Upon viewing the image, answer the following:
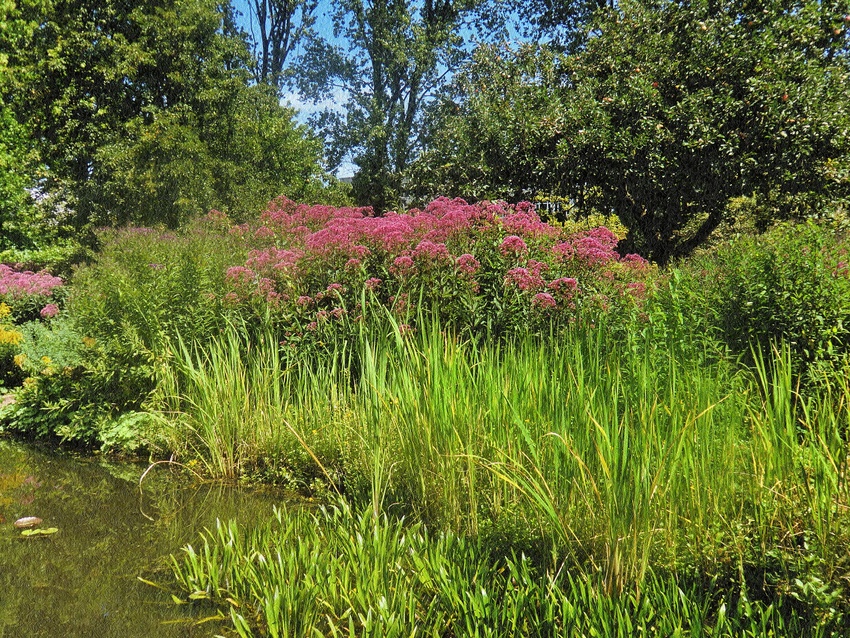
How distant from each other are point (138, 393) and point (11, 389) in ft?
8.57

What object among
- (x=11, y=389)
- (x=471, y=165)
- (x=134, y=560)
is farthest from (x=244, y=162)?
(x=134, y=560)

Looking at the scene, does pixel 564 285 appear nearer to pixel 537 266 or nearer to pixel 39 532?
pixel 537 266

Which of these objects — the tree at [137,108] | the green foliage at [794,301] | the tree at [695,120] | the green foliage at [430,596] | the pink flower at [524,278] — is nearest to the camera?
the green foliage at [430,596]

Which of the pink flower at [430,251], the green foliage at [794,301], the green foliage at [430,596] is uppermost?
the pink flower at [430,251]

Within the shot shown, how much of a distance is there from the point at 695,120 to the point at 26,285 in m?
10.9

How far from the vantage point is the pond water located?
105 inches

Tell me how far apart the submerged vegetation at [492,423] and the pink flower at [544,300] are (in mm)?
24

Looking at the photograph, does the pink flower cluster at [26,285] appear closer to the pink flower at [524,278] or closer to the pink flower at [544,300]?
the pink flower at [524,278]

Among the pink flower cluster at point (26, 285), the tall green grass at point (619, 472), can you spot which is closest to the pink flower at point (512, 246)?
the tall green grass at point (619, 472)

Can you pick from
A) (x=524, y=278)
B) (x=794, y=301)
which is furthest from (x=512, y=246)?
(x=794, y=301)

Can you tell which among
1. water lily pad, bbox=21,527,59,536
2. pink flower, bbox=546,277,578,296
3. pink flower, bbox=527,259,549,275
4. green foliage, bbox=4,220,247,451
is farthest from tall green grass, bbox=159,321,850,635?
green foliage, bbox=4,220,247,451

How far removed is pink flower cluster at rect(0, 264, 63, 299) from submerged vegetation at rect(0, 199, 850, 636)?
4931mm

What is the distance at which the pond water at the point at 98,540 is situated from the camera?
2680 millimetres

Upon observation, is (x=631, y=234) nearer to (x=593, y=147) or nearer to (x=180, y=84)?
(x=593, y=147)
